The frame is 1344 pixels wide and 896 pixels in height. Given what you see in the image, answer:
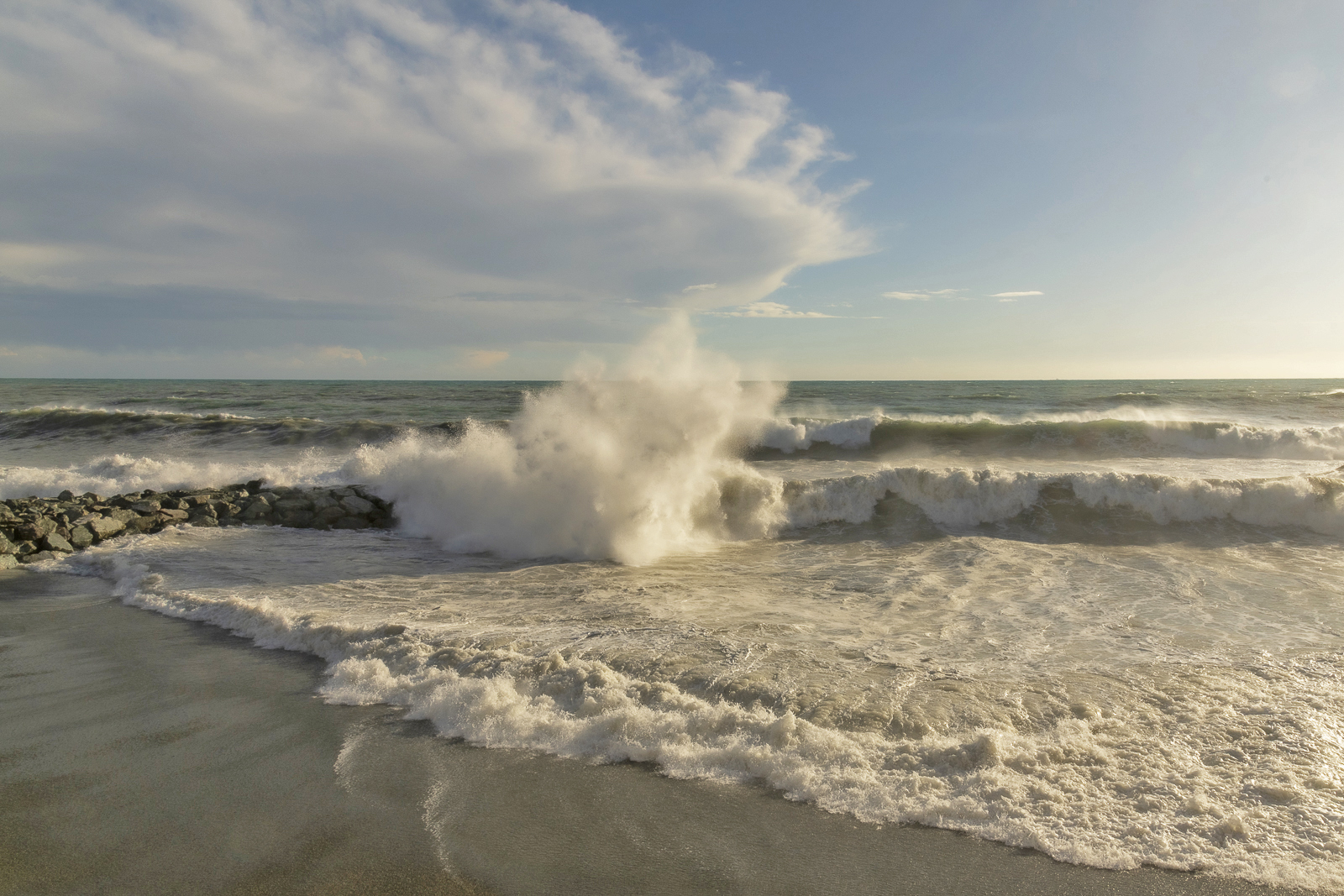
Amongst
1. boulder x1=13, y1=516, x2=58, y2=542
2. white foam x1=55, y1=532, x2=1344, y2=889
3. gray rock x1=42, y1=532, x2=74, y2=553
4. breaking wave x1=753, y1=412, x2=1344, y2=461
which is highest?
breaking wave x1=753, y1=412, x2=1344, y2=461

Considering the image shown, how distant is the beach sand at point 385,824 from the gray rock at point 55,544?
569 cm

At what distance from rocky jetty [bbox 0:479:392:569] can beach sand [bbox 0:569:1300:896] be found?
19.6 ft

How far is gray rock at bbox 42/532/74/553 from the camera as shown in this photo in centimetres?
869

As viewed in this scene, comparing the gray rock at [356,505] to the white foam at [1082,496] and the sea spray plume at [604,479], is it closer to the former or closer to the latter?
the sea spray plume at [604,479]

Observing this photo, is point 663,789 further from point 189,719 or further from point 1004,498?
point 1004,498

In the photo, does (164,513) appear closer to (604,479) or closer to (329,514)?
(329,514)

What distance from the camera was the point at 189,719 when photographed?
4.15 m

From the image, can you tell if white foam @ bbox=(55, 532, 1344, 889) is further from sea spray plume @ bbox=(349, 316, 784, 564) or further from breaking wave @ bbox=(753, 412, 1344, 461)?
breaking wave @ bbox=(753, 412, 1344, 461)

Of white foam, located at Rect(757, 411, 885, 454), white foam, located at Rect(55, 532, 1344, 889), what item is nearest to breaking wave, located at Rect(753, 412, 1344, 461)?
white foam, located at Rect(757, 411, 885, 454)

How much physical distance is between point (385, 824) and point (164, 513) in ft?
31.8

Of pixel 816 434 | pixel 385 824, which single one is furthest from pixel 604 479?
pixel 816 434

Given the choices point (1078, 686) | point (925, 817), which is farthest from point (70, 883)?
point (1078, 686)

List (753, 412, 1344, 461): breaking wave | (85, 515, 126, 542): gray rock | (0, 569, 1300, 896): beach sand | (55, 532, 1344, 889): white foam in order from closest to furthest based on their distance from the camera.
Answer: (0, 569, 1300, 896): beach sand
(55, 532, 1344, 889): white foam
(85, 515, 126, 542): gray rock
(753, 412, 1344, 461): breaking wave

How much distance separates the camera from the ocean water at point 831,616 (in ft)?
11.1
